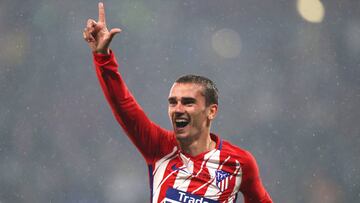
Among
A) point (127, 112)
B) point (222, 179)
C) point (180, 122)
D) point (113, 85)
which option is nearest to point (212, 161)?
point (222, 179)

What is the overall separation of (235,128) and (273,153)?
96cm

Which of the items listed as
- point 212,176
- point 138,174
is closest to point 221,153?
point 212,176

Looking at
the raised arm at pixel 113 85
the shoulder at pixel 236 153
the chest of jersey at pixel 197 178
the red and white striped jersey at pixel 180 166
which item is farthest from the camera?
the shoulder at pixel 236 153

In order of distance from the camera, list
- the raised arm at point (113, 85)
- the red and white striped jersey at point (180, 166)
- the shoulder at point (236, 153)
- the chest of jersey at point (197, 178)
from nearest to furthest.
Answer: the raised arm at point (113, 85), the red and white striped jersey at point (180, 166), the chest of jersey at point (197, 178), the shoulder at point (236, 153)

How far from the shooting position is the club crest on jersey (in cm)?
288

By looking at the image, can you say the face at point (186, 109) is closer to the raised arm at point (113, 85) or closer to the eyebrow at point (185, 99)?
the eyebrow at point (185, 99)

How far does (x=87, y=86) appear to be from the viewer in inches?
464

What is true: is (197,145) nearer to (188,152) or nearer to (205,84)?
(188,152)

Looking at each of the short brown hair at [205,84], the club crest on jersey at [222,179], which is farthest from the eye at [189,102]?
the club crest on jersey at [222,179]

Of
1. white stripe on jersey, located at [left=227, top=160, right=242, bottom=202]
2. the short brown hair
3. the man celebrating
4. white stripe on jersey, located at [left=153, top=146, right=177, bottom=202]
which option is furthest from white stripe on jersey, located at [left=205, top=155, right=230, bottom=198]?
the short brown hair

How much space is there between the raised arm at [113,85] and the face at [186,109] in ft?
0.53

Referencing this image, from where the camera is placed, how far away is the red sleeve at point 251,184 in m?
3.03

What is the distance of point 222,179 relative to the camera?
2.91 metres

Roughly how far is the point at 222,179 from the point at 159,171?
37 cm
